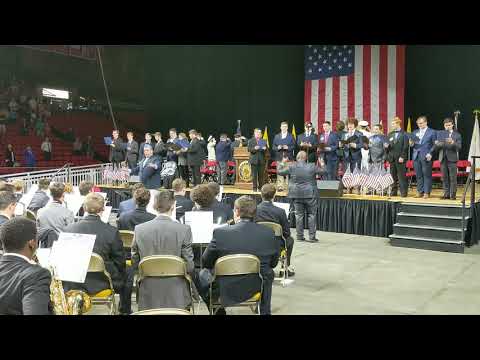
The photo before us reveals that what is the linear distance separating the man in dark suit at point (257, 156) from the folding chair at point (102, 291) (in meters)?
7.96

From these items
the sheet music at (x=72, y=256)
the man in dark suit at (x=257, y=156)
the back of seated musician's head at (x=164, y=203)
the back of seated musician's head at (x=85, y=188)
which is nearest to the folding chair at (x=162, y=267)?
the back of seated musician's head at (x=164, y=203)

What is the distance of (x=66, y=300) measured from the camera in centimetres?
350

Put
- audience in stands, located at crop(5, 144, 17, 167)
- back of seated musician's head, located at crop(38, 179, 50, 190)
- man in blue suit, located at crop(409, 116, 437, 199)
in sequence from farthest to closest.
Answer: audience in stands, located at crop(5, 144, 17, 167)
man in blue suit, located at crop(409, 116, 437, 199)
back of seated musician's head, located at crop(38, 179, 50, 190)

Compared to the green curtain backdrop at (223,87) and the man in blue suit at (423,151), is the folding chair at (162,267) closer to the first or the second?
the man in blue suit at (423,151)

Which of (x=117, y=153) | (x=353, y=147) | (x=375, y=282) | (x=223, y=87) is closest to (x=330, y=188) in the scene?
(x=353, y=147)

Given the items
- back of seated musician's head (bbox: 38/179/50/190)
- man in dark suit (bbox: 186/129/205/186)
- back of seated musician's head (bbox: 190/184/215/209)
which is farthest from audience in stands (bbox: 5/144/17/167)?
back of seated musician's head (bbox: 190/184/215/209)

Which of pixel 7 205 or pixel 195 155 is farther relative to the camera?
pixel 195 155

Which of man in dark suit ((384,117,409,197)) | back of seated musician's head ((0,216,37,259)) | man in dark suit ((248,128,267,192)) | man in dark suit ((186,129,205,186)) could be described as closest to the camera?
back of seated musician's head ((0,216,37,259))

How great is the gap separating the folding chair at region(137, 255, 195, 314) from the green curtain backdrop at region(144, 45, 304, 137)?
1428cm

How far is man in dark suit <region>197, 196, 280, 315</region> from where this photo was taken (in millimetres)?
4293

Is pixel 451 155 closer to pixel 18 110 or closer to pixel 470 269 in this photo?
pixel 470 269

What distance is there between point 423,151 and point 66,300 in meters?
7.89

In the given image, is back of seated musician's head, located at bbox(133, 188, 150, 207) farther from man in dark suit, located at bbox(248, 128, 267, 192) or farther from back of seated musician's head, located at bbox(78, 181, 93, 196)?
man in dark suit, located at bbox(248, 128, 267, 192)

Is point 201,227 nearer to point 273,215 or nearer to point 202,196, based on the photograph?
point 202,196
